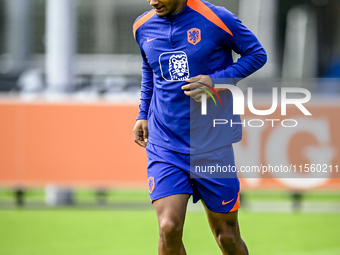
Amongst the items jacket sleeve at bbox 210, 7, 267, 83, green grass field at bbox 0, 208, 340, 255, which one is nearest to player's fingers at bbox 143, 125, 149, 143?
jacket sleeve at bbox 210, 7, 267, 83

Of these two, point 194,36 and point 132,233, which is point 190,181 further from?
point 132,233

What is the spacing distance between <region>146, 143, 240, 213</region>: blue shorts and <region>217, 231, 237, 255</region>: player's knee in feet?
0.53

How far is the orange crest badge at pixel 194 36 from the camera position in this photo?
327 centimetres

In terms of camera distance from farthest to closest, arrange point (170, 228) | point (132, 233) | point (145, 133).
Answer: point (132, 233) → point (145, 133) → point (170, 228)

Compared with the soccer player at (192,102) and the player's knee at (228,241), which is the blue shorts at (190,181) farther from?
the player's knee at (228,241)

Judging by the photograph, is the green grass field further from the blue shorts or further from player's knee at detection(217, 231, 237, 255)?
the blue shorts

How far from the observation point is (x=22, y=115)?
7.19m

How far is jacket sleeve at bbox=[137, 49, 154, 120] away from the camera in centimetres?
362

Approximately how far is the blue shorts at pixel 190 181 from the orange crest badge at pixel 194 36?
70cm

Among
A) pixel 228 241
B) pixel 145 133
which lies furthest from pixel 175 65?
pixel 228 241

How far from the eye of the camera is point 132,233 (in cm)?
612

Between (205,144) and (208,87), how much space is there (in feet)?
1.20

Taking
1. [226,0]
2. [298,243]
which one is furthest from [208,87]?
[226,0]

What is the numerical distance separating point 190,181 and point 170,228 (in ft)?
1.13
